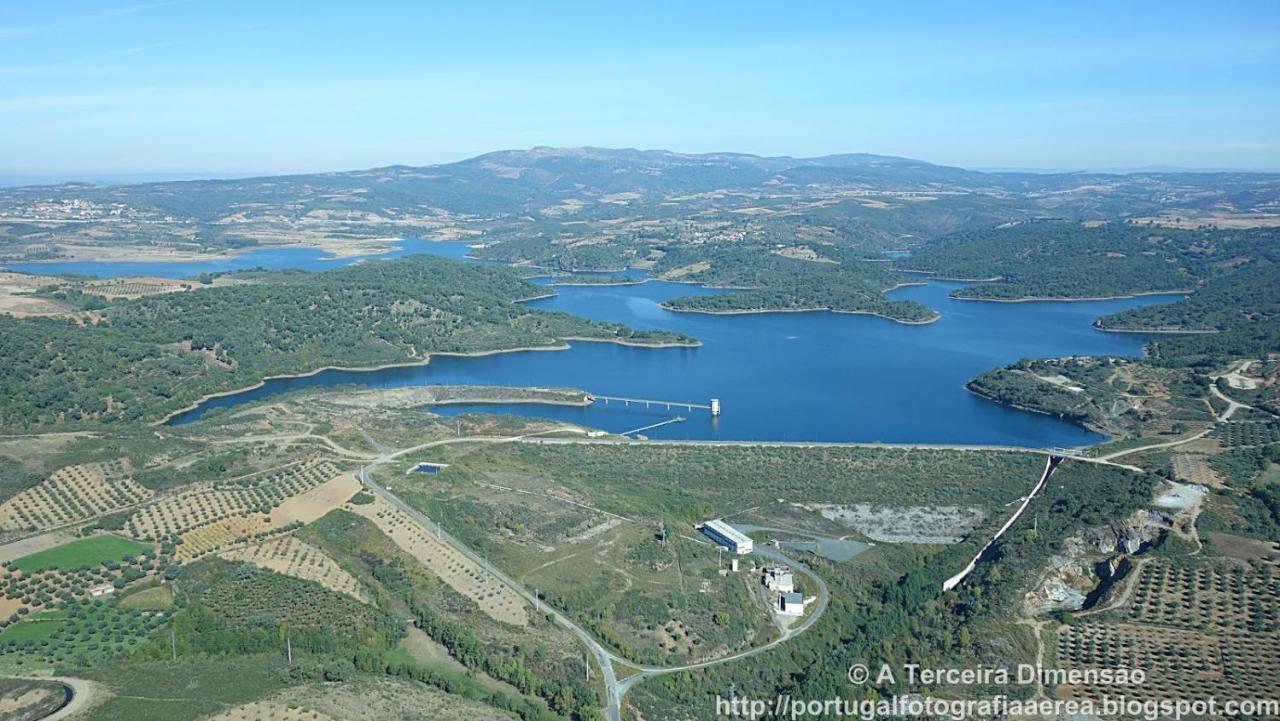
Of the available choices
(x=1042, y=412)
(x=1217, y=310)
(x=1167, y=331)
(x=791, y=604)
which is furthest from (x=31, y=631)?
(x=1217, y=310)

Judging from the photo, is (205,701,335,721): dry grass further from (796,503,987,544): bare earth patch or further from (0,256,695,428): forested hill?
(0,256,695,428): forested hill

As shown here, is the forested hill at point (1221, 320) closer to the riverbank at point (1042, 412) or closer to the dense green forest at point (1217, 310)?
the dense green forest at point (1217, 310)

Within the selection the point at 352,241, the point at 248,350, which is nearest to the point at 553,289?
the point at 248,350

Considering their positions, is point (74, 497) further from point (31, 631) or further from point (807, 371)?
point (807, 371)

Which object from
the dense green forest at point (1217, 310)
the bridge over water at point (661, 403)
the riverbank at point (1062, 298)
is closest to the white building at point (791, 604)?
the bridge over water at point (661, 403)

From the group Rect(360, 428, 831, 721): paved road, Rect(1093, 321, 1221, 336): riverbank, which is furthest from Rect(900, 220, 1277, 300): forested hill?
Rect(360, 428, 831, 721): paved road

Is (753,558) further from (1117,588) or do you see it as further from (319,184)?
(319,184)
